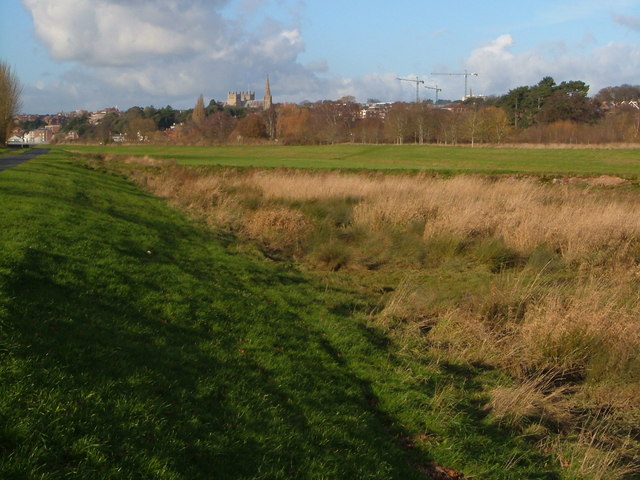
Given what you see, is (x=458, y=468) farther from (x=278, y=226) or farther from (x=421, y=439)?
(x=278, y=226)

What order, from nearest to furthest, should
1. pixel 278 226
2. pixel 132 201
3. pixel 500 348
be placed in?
pixel 500 348 < pixel 278 226 < pixel 132 201

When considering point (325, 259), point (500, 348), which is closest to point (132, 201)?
point (325, 259)

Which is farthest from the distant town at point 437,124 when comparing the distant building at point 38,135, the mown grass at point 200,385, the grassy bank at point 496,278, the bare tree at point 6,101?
the mown grass at point 200,385

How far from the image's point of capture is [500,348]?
9.56 meters

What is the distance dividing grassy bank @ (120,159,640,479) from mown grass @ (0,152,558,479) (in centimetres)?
61

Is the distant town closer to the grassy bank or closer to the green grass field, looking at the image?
the green grass field

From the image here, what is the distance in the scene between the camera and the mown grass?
4.55 metres

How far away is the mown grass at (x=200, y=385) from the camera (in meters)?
4.55

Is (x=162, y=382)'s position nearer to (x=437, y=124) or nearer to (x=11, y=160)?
(x=11, y=160)

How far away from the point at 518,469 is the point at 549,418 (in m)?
1.72

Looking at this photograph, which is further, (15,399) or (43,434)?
(15,399)

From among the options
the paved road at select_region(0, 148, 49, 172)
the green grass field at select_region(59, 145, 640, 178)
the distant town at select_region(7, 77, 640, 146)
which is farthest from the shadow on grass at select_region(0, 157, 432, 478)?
the distant town at select_region(7, 77, 640, 146)

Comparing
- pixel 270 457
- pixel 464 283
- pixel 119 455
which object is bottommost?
pixel 464 283

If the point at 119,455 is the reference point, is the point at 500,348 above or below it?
below
